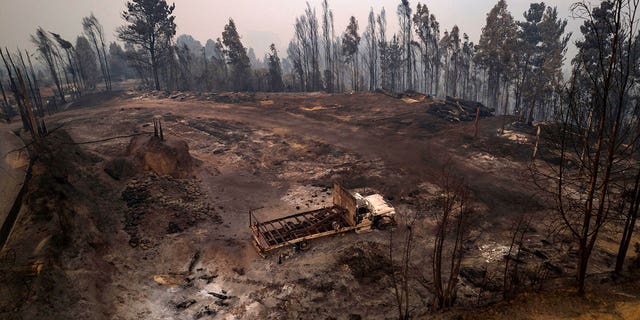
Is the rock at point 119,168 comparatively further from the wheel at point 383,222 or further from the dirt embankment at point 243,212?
the wheel at point 383,222

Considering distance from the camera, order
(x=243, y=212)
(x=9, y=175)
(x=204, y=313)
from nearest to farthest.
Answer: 1. (x=204, y=313)
2. (x=9, y=175)
3. (x=243, y=212)

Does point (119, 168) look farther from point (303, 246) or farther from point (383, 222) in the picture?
point (383, 222)

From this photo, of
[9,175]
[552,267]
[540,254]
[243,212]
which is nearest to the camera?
[552,267]

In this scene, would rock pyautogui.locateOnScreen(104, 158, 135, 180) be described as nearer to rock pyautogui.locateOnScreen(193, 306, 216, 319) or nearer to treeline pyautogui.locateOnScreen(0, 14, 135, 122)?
rock pyautogui.locateOnScreen(193, 306, 216, 319)

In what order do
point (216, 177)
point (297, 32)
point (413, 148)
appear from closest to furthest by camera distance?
point (216, 177) < point (413, 148) < point (297, 32)

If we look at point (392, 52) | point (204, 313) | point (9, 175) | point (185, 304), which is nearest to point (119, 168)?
point (9, 175)

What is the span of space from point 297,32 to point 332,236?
208ft

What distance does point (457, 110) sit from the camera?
34.5 metres

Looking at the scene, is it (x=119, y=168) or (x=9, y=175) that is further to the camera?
(x=119, y=168)

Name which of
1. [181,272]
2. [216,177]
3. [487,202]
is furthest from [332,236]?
[216,177]

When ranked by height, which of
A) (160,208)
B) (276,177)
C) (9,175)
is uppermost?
(9,175)

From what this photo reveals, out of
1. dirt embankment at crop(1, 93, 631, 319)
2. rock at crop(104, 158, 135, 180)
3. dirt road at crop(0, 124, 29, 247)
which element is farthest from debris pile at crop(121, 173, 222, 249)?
dirt road at crop(0, 124, 29, 247)

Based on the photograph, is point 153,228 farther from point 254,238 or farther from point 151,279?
point 254,238

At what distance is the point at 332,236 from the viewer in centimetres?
1530
